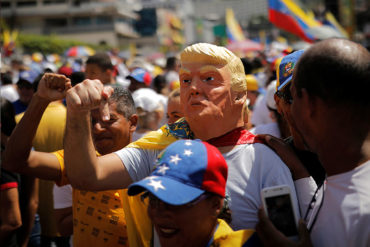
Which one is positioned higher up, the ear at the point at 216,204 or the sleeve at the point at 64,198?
the ear at the point at 216,204

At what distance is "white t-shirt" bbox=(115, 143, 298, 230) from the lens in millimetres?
2027

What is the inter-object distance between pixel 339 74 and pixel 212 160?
0.55 m

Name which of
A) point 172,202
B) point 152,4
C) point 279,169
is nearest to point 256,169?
point 279,169

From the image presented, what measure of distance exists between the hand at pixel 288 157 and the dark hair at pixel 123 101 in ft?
3.79

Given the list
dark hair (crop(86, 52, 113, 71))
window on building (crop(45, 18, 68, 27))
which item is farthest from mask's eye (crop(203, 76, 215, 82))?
window on building (crop(45, 18, 68, 27))

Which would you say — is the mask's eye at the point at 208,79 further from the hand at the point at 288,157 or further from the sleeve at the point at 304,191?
the sleeve at the point at 304,191

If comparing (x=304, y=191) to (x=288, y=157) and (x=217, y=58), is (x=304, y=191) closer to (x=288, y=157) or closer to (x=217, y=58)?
(x=288, y=157)

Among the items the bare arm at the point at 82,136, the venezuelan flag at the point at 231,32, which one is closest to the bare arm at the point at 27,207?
the bare arm at the point at 82,136

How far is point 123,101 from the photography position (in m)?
3.05

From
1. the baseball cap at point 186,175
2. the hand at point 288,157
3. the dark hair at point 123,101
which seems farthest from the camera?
the dark hair at point 123,101

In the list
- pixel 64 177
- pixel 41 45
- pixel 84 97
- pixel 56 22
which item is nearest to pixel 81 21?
pixel 56 22

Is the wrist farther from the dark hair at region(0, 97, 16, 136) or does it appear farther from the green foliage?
the green foliage

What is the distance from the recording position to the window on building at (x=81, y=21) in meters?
68.3

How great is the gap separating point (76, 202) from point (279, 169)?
135 centimetres
